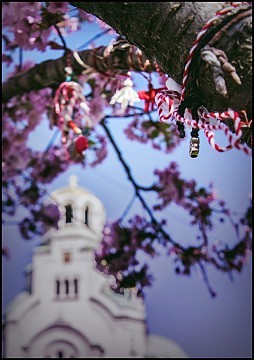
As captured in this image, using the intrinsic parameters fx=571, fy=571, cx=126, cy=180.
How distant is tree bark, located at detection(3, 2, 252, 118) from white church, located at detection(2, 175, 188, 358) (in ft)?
7.34

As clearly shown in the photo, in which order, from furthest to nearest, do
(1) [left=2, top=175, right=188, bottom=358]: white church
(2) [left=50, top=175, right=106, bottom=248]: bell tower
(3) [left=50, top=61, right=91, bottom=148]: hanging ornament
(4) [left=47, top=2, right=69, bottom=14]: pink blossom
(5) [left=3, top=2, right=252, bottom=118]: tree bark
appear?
(2) [left=50, top=175, right=106, bottom=248]: bell tower
(1) [left=2, top=175, right=188, bottom=358]: white church
(4) [left=47, top=2, right=69, bottom=14]: pink blossom
(3) [left=50, top=61, right=91, bottom=148]: hanging ornament
(5) [left=3, top=2, right=252, bottom=118]: tree bark

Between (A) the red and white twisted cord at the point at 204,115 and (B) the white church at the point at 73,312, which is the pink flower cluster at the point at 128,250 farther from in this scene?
(A) the red and white twisted cord at the point at 204,115

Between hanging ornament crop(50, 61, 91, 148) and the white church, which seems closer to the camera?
hanging ornament crop(50, 61, 91, 148)

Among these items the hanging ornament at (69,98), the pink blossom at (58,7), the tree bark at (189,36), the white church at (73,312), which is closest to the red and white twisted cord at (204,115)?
the tree bark at (189,36)

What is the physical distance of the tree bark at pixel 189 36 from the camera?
16.2 inches

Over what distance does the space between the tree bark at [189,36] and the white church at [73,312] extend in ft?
7.34

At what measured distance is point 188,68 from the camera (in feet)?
1.45

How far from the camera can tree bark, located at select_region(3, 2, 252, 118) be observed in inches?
16.2

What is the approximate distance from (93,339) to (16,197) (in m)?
0.77

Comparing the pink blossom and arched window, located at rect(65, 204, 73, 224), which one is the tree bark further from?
arched window, located at rect(65, 204, 73, 224)

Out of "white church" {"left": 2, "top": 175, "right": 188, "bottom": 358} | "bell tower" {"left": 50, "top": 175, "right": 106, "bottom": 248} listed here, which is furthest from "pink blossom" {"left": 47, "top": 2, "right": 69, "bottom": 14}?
"white church" {"left": 2, "top": 175, "right": 188, "bottom": 358}

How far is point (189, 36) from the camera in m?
0.45

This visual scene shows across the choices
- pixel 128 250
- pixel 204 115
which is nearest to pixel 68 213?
pixel 128 250

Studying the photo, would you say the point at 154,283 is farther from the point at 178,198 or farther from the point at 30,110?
the point at 30,110
